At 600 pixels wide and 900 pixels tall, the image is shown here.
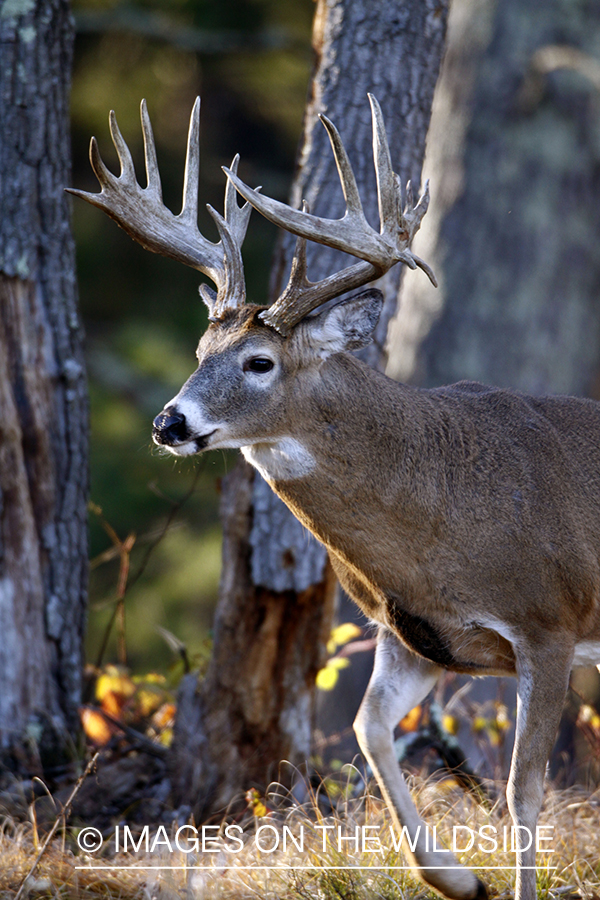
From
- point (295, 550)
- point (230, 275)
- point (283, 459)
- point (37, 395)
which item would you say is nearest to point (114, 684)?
point (295, 550)

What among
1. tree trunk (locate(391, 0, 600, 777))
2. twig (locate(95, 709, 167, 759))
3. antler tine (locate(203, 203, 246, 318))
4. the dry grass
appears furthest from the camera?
tree trunk (locate(391, 0, 600, 777))

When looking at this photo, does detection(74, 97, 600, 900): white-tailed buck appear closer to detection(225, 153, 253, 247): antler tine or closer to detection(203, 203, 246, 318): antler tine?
detection(203, 203, 246, 318): antler tine

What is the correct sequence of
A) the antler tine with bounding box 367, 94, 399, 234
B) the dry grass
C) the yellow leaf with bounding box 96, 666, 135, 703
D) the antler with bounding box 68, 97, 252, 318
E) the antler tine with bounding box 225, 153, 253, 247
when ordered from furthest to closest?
the yellow leaf with bounding box 96, 666, 135, 703 < the antler tine with bounding box 225, 153, 253, 247 < the antler with bounding box 68, 97, 252, 318 < the dry grass < the antler tine with bounding box 367, 94, 399, 234

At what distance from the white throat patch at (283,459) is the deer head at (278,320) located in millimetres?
57

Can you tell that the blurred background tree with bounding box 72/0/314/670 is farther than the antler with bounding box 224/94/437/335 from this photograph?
Yes

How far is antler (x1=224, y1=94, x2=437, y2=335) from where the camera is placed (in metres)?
3.92

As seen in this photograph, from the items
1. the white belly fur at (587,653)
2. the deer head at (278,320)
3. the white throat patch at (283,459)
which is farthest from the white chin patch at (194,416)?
the white belly fur at (587,653)

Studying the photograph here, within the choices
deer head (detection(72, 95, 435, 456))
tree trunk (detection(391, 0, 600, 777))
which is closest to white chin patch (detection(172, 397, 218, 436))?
deer head (detection(72, 95, 435, 456))

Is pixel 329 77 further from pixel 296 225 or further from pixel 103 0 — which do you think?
pixel 103 0

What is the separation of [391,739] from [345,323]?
1789 millimetres

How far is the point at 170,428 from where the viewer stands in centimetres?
391

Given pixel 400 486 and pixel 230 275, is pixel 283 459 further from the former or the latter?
pixel 230 275

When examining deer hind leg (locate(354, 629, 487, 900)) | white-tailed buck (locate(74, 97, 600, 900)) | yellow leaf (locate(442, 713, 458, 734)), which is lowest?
yellow leaf (locate(442, 713, 458, 734))

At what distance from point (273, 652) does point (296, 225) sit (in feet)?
8.38
